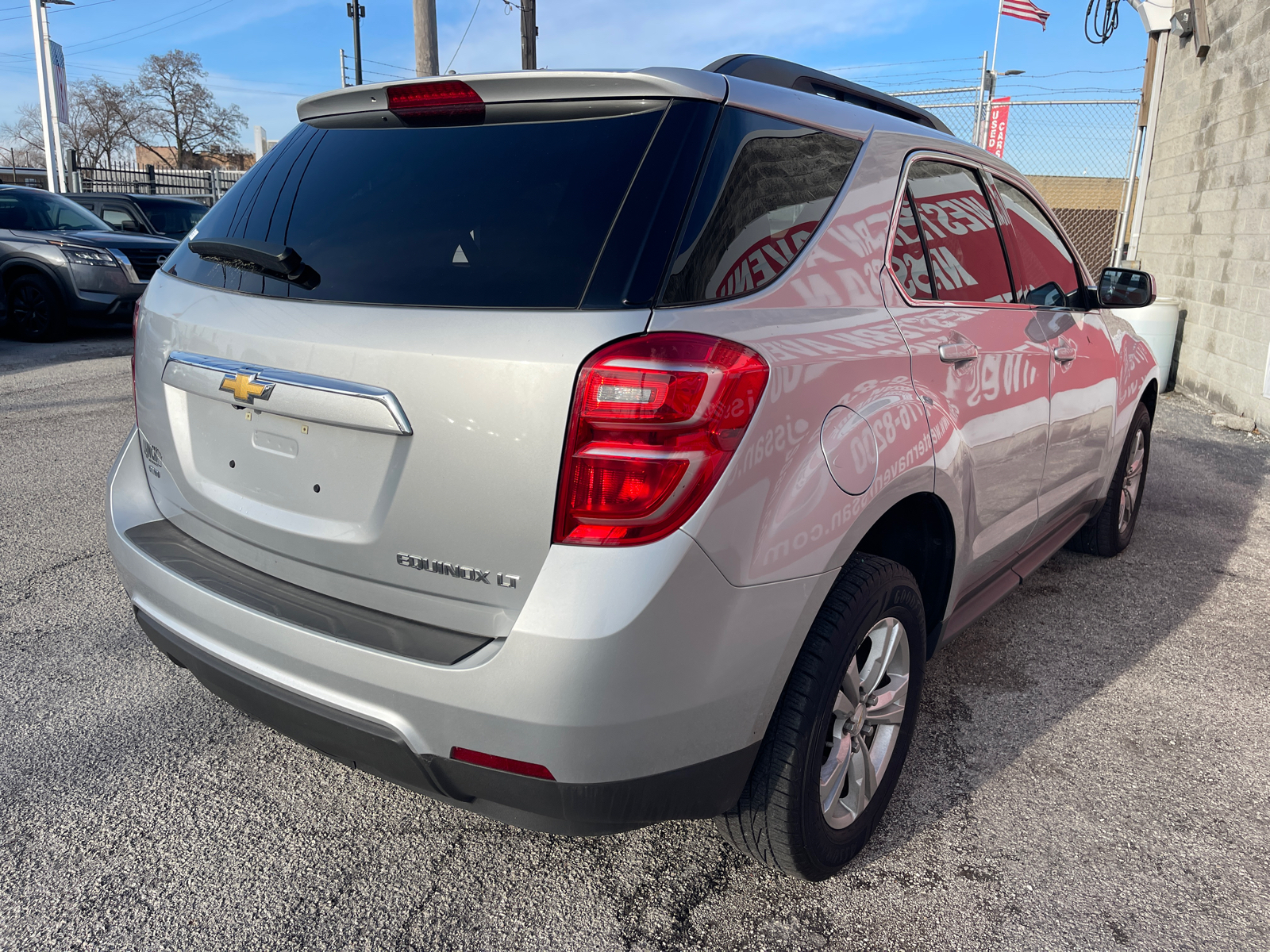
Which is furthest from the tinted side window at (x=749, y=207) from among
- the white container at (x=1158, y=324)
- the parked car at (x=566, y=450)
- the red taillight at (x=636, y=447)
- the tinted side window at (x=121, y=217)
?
the tinted side window at (x=121, y=217)

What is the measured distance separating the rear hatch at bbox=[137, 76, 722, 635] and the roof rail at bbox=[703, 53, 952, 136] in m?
0.47

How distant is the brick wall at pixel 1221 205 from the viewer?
797 cm

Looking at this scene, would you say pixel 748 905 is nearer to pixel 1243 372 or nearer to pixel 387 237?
pixel 387 237

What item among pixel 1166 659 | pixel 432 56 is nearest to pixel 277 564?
pixel 1166 659

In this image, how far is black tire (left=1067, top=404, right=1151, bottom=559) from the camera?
4277 millimetres

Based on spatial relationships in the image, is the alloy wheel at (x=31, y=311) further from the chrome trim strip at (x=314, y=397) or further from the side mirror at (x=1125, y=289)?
the side mirror at (x=1125, y=289)

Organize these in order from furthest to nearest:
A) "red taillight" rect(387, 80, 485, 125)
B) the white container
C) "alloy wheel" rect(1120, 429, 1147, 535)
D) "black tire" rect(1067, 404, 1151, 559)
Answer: the white container < "alloy wheel" rect(1120, 429, 1147, 535) < "black tire" rect(1067, 404, 1151, 559) < "red taillight" rect(387, 80, 485, 125)

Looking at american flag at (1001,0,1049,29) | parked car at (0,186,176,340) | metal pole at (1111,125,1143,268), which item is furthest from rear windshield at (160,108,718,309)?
american flag at (1001,0,1049,29)

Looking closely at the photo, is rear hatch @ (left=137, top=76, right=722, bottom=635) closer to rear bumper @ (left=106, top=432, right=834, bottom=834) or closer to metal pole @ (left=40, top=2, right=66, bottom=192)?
rear bumper @ (left=106, top=432, right=834, bottom=834)

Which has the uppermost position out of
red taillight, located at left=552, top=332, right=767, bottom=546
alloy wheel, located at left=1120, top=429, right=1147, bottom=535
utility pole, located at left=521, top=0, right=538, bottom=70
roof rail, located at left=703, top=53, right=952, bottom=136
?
utility pole, located at left=521, top=0, right=538, bottom=70

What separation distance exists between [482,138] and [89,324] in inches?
394

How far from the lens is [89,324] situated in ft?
33.3

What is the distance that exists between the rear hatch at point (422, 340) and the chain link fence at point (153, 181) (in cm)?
2798

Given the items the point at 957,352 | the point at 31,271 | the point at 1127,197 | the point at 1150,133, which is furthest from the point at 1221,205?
the point at 31,271
